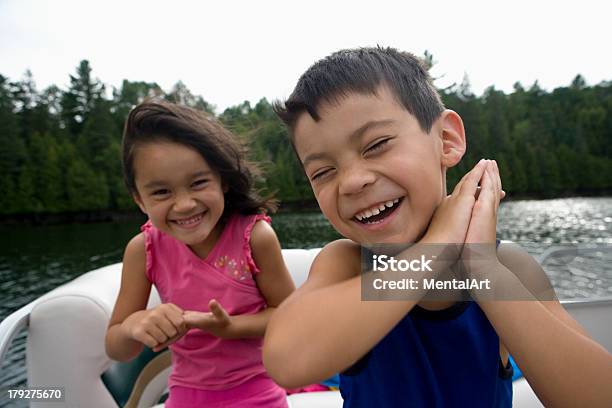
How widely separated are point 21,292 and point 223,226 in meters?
12.0

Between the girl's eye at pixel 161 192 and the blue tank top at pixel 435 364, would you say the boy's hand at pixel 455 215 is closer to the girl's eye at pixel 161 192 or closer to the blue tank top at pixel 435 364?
the blue tank top at pixel 435 364

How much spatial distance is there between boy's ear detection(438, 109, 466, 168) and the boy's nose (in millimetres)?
234

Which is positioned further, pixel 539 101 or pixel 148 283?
pixel 539 101

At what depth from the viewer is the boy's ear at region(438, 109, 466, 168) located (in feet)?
2.91

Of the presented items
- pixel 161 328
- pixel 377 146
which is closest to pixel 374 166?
pixel 377 146

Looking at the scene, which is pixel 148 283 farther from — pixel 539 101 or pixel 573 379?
pixel 539 101

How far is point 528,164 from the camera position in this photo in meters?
31.3

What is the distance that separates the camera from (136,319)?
1.22 meters

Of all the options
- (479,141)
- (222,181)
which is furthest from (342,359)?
(479,141)

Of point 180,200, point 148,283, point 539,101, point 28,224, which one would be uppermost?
point 539,101

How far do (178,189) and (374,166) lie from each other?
31.1 inches

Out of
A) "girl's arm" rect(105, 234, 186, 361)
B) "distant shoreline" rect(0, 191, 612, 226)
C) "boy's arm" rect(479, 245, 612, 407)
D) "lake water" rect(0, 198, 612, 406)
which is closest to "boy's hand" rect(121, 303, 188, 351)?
"girl's arm" rect(105, 234, 186, 361)

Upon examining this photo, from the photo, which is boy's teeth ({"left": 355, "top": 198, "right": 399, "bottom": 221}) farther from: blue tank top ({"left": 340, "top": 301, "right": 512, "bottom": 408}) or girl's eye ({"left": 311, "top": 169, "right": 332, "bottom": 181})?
blue tank top ({"left": 340, "top": 301, "right": 512, "bottom": 408})

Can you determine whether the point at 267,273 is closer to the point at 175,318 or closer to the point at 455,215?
the point at 175,318
